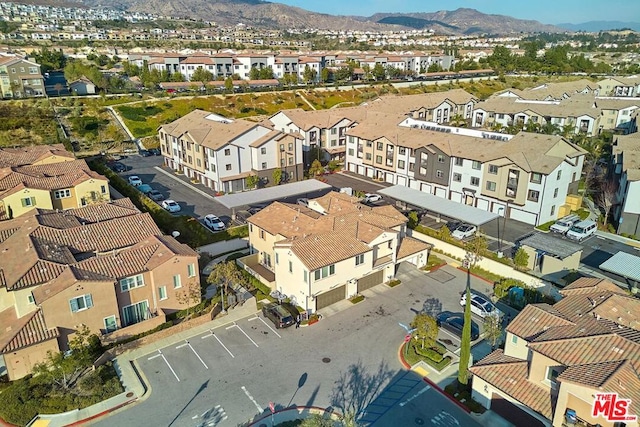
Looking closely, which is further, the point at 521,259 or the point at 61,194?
the point at 61,194

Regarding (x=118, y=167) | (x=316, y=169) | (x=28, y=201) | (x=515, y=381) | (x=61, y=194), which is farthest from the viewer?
(x=118, y=167)

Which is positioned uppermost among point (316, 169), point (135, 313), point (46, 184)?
point (46, 184)

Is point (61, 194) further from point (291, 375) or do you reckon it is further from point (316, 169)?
point (316, 169)

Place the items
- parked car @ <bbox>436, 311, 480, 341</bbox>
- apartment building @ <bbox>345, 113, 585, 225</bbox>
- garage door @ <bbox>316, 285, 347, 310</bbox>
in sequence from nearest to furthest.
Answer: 1. parked car @ <bbox>436, 311, 480, 341</bbox>
2. garage door @ <bbox>316, 285, 347, 310</bbox>
3. apartment building @ <bbox>345, 113, 585, 225</bbox>

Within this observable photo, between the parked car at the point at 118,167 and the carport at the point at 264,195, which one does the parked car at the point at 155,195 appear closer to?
the carport at the point at 264,195

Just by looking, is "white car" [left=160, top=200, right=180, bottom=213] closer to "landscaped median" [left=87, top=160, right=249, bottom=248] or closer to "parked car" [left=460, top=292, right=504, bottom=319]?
"landscaped median" [left=87, top=160, right=249, bottom=248]

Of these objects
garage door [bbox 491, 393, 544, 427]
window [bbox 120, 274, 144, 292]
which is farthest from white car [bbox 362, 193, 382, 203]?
garage door [bbox 491, 393, 544, 427]

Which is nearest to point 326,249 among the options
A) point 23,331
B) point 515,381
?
point 515,381
